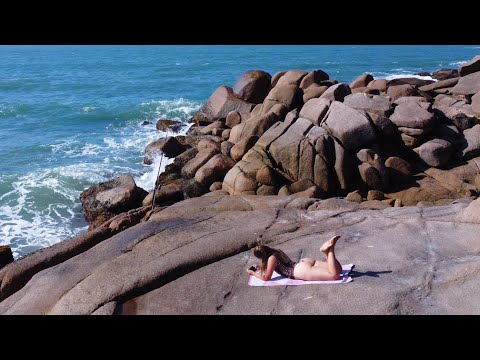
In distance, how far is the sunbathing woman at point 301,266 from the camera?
803cm

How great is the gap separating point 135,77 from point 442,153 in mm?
39926

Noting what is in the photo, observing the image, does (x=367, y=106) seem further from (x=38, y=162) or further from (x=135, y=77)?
(x=135, y=77)

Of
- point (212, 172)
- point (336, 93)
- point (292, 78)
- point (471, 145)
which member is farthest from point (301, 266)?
point (292, 78)

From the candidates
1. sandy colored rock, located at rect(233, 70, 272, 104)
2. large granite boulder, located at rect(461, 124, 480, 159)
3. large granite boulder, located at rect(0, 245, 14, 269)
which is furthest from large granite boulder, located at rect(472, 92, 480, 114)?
large granite boulder, located at rect(0, 245, 14, 269)

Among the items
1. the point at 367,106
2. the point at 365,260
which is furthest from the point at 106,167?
the point at 365,260

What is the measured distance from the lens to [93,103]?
39.7m

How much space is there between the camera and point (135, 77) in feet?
170

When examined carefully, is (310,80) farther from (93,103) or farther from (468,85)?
(93,103)

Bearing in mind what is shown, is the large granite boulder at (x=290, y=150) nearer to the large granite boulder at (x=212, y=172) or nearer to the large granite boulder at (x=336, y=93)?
the large granite boulder at (x=212, y=172)

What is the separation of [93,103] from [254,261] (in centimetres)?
3375

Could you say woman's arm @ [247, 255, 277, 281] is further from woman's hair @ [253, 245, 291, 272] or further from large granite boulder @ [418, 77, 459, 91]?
large granite boulder @ [418, 77, 459, 91]

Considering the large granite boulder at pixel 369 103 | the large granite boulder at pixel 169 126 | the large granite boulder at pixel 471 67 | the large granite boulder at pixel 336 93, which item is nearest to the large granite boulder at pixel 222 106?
the large granite boulder at pixel 169 126

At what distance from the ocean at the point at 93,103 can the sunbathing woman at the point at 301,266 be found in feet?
36.6

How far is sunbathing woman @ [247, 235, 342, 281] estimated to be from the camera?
8031mm
